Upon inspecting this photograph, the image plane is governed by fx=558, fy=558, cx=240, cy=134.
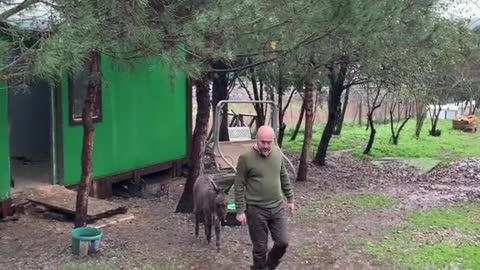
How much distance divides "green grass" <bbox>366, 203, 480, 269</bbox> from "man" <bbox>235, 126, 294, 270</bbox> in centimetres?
148

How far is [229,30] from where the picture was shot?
5.25m

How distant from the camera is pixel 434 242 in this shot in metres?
5.86

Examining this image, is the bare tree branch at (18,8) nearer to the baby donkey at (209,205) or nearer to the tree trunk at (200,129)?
the baby donkey at (209,205)

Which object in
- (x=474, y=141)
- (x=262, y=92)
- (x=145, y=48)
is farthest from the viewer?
(x=474, y=141)

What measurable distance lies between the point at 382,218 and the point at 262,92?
22.0 feet

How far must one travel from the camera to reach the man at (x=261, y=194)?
427cm

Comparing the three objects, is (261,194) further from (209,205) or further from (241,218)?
(209,205)

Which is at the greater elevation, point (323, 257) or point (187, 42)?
point (187, 42)

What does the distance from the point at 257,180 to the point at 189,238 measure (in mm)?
1750

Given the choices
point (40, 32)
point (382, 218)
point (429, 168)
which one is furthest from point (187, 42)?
point (429, 168)

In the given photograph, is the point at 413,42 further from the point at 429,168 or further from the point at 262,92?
the point at 262,92

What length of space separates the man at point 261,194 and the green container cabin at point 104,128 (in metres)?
1.29

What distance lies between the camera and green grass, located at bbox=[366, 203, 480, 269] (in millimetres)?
5219

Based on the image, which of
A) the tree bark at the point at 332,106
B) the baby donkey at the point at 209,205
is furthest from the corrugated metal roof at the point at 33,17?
the tree bark at the point at 332,106
